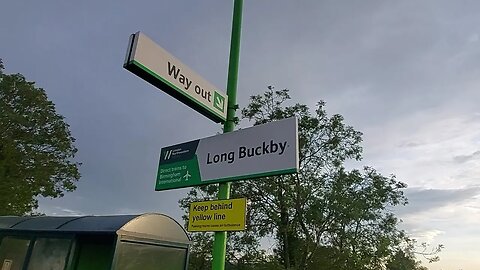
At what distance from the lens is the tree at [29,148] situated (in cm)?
1816

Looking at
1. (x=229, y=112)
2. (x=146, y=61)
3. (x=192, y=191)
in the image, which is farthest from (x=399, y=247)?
(x=146, y=61)

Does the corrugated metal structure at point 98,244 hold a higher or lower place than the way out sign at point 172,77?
lower

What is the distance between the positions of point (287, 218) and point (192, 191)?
4258mm

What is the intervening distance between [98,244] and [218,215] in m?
2.40

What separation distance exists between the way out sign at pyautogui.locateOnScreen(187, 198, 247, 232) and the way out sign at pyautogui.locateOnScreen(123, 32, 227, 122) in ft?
3.04

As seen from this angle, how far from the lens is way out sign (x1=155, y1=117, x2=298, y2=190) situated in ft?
11.6

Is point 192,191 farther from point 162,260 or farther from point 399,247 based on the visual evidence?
point 162,260

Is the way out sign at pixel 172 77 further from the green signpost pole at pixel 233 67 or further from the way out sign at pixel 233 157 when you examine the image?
the way out sign at pixel 233 157

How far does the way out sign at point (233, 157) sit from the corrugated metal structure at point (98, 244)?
1.23 metres

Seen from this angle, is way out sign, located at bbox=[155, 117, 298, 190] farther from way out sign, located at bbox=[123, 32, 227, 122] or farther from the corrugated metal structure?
the corrugated metal structure

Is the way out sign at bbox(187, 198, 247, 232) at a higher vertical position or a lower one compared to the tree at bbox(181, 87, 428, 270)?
lower

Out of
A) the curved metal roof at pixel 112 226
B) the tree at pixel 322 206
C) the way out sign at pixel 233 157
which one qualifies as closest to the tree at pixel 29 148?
the tree at pixel 322 206

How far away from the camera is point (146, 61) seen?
360 centimetres

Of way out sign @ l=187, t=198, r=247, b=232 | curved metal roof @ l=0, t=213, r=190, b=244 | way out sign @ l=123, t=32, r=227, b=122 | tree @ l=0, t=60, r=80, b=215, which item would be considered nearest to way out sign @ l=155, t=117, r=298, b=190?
way out sign @ l=187, t=198, r=247, b=232
